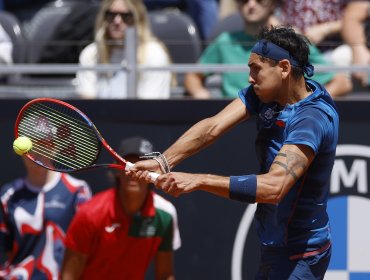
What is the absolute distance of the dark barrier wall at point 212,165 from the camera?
6367mm

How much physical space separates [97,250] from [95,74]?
135cm

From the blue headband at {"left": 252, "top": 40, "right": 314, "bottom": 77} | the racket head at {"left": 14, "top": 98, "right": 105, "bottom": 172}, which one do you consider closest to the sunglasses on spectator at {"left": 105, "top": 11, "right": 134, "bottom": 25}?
the racket head at {"left": 14, "top": 98, "right": 105, "bottom": 172}

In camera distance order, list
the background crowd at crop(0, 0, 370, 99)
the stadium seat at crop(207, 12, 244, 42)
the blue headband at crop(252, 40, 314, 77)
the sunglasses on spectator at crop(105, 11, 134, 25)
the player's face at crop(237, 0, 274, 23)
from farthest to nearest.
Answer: the stadium seat at crop(207, 12, 244, 42) < the sunglasses on spectator at crop(105, 11, 134, 25) < the player's face at crop(237, 0, 274, 23) < the background crowd at crop(0, 0, 370, 99) < the blue headband at crop(252, 40, 314, 77)

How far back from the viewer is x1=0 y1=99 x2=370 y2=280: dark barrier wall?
20.9 ft

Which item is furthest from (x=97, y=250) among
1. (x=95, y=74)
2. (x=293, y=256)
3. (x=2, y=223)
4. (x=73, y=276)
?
(x=293, y=256)

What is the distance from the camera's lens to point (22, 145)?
187 inches

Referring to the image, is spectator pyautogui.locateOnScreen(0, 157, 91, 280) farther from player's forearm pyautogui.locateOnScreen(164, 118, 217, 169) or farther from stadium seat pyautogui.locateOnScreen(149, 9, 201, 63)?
player's forearm pyautogui.locateOnScreen(164, 118, 217, 169)

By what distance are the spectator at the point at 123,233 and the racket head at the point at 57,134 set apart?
0.87 meters

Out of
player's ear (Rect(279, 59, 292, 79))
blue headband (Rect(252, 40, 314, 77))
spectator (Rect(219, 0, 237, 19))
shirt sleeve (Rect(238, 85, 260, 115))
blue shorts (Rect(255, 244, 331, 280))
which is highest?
spectator (Rect(219, 0, 237, 19))

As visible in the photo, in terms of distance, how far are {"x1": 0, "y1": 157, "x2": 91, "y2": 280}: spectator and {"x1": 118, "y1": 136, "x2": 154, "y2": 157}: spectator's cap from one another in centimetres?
56

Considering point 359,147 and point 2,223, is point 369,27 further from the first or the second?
point 2,223

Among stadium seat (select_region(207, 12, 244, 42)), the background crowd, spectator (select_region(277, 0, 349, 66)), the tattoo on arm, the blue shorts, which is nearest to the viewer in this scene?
the tattoo on arm

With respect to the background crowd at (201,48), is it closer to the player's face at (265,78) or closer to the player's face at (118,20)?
the player's face at (118,20)

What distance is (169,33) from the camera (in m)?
7.68
